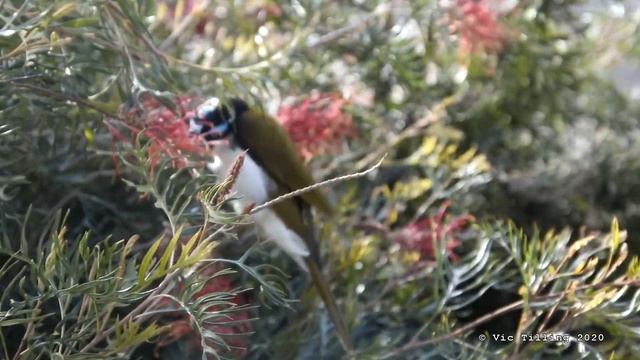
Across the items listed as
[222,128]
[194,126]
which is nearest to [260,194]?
[222,128]

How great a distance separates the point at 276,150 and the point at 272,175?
40mm

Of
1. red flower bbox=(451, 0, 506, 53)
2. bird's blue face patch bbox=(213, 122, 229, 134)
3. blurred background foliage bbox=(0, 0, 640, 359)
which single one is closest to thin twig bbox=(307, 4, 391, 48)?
blurred background foliage bbox=(0, 0, 640, 359)

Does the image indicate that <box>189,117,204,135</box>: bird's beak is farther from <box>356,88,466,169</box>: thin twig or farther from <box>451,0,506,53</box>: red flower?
<box>451,0,506,53</box>: red flower

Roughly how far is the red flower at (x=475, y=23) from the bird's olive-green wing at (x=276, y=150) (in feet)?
1.06

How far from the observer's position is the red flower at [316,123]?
1351 mm

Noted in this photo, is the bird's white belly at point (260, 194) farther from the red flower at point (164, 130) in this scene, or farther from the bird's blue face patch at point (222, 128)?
the red flower at point (164, 130)

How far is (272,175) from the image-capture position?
→ 1.33 meters

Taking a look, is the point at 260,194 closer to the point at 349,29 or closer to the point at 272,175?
the point at 272,175

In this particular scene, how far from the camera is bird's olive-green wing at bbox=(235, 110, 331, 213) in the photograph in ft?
4.28

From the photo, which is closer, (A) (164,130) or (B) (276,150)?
(A) (164,130)

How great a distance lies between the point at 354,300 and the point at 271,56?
34cm

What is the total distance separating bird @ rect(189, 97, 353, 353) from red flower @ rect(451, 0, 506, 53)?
1.06ft

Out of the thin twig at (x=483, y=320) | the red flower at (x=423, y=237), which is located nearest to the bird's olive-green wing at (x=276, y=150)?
the red flower at (x=423, y=237)

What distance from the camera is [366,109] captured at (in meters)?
1.57
